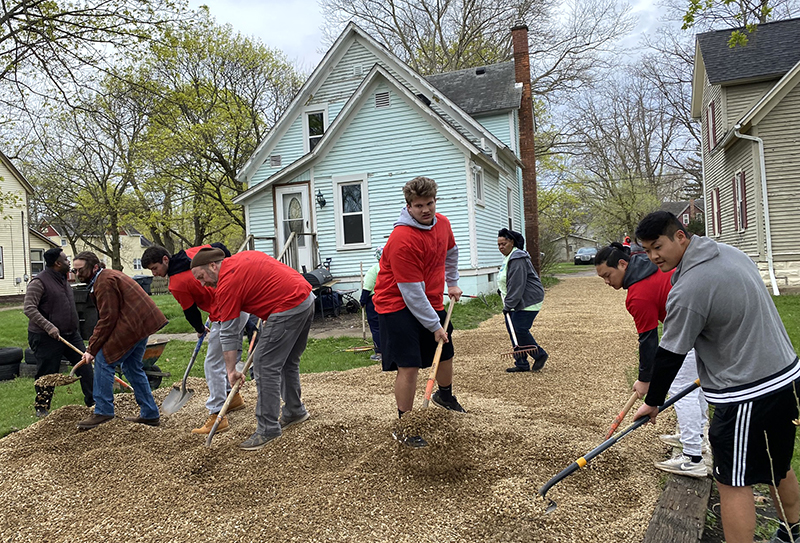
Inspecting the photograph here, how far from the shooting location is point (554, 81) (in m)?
30.2

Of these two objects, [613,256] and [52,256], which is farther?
[52,256]

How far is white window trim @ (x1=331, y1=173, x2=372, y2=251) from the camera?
1545cm

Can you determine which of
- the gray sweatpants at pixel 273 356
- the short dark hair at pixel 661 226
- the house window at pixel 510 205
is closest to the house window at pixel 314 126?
the house window at pixel 510 205

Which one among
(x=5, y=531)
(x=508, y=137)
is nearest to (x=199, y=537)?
(x=5, y=531)

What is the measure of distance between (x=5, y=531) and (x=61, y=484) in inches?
25.3

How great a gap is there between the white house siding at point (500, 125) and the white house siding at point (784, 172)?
767 cm

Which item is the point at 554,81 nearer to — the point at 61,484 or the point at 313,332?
the point at 313,332

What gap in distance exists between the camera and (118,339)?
17.3 feet

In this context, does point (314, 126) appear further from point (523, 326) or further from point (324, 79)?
point (523, 326)

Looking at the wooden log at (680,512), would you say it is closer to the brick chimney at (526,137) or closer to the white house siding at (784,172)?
the white house siding at (784,172)

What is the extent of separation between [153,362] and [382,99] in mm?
10208

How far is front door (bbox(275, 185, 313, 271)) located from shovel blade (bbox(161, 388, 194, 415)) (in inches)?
385

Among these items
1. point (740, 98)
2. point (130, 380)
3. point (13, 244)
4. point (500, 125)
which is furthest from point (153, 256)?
point (13, 244)

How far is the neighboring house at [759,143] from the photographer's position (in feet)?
47.6
